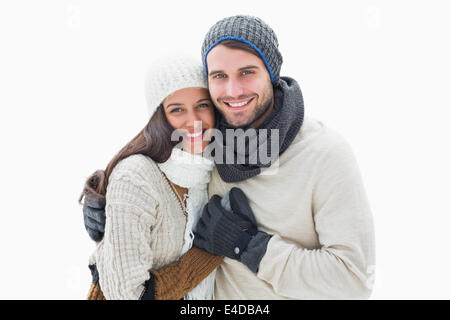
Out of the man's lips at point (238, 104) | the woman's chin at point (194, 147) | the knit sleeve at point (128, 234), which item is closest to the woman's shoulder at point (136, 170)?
the knit sleeve at point (128, 234)

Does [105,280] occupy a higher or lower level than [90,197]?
lower

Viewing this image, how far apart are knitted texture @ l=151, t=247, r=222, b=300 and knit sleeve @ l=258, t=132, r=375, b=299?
0.22 m

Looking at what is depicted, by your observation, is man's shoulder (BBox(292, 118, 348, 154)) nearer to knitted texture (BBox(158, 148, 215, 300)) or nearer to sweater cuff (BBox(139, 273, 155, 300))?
knitted texture (BBox(158, 148, 215, 300))

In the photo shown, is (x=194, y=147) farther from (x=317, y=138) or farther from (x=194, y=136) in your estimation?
(x=317, y=138)

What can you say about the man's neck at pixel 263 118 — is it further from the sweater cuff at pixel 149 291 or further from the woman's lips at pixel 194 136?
the sweater cuff at pixel 149 291

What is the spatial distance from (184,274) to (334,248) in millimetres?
555

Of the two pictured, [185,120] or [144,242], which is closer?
[144,242]

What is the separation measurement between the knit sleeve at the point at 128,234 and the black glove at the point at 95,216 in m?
0.16

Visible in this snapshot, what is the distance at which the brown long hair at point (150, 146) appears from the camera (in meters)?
1.33

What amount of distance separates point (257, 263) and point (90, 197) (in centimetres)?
69

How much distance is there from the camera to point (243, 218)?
1.35 meters

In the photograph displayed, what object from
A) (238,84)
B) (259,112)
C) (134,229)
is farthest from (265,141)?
(134,229)
